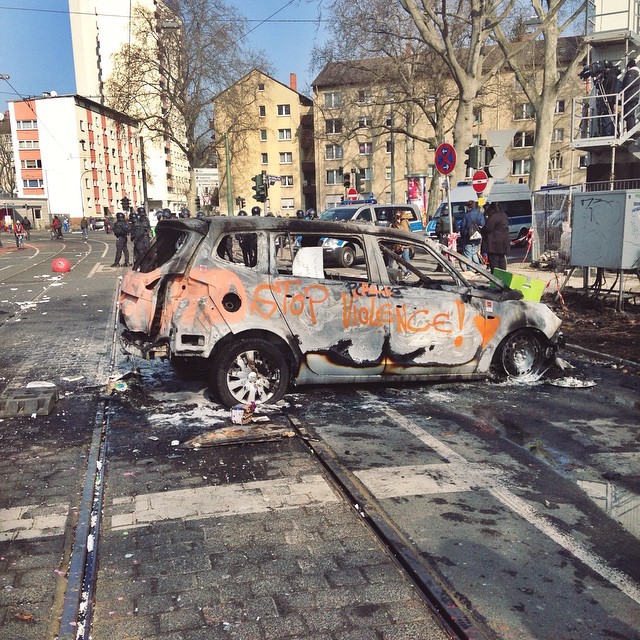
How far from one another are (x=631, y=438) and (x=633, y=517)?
159cm

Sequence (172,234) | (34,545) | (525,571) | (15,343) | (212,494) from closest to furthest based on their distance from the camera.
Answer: (525,571) → (34,545) → (212,494) → (172,234) → (15,343)

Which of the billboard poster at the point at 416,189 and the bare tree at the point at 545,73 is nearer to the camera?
the bare tree at the point at 545,73

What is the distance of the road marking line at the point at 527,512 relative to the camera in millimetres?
3219

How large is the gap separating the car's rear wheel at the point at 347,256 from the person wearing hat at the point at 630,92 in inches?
553

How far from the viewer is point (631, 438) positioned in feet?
17.5

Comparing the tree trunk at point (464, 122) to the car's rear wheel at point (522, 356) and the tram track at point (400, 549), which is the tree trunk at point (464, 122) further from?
the tram track at point (400, 549)

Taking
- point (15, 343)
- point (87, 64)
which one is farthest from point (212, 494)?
point (87, 64)

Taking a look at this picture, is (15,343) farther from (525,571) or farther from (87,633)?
(525,571)

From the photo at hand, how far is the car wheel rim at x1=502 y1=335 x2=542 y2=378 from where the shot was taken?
6902mm

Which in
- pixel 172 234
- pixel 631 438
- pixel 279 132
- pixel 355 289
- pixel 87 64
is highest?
pixel 87 64

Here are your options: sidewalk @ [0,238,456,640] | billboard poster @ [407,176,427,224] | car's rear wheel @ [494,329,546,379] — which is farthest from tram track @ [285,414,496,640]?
billboard poster @ [407,176,427,224]

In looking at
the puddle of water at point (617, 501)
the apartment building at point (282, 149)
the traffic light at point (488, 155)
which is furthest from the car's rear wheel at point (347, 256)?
the apartment building at point (282, 149)

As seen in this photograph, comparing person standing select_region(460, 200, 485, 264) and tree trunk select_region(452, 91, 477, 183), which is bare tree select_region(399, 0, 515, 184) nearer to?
tree trunk select_region(452, 91, 477, 183)

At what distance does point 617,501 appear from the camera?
414 centimetres
